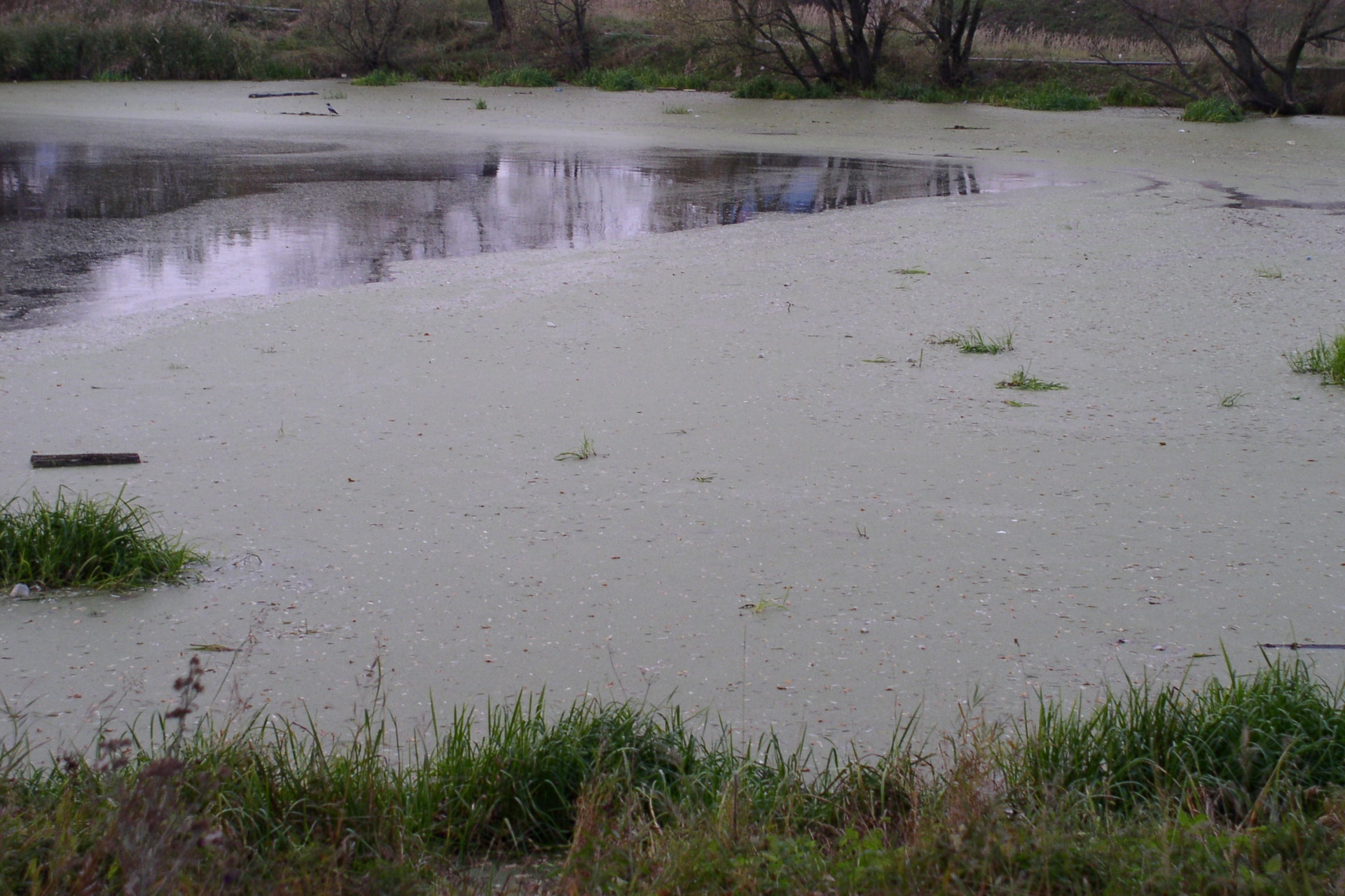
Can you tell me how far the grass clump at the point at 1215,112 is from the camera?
42.9 ft

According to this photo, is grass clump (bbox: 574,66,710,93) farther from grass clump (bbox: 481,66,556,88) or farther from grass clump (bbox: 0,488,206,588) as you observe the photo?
grass clump (bbox: 0,488,206,588)

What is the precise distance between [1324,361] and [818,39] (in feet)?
44.6

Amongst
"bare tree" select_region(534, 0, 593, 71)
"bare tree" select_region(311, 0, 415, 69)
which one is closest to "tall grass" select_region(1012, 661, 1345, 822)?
"bare tree" select_region(534, 0, 593, 71)

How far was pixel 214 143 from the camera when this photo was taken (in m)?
11.2

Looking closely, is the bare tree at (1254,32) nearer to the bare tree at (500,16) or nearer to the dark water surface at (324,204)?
the dark water surface at (324,204)

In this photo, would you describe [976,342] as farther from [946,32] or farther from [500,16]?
[500,16]

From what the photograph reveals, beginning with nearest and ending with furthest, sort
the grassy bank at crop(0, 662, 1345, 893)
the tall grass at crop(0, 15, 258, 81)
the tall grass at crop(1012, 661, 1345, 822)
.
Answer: the grassy bank at crop(0, 662, 1345, 893)
the tall grass at crop(1012, 661, 1345, 822)
the tall grass at crop(0, 15, 258, 81)

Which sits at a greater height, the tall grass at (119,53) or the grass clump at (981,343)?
the tall grass at (119,53)

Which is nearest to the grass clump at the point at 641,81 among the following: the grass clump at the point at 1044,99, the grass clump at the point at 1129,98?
the grass clump at the point at 1044,99

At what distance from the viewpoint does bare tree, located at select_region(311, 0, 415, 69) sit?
739 inches

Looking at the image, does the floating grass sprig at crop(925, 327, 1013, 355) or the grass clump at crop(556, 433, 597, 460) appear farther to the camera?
the floating grass sprig at crop(925, 327, 1013, 355)

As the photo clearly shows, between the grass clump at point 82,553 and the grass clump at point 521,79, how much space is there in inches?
638

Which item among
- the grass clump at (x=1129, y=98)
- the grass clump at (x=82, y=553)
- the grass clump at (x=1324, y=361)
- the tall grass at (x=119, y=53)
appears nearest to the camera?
the grass clump at (x=82, y=553)

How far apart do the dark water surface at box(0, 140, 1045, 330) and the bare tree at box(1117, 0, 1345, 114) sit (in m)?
5.00
